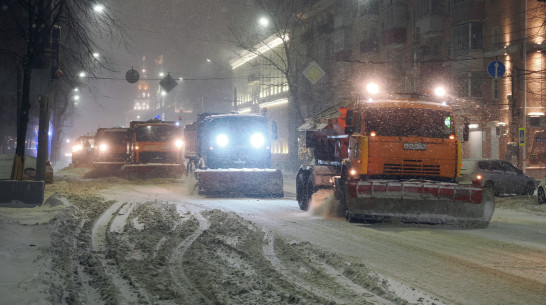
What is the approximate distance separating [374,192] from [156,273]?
5922mm

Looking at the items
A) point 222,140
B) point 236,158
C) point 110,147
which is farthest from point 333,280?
point 110,147

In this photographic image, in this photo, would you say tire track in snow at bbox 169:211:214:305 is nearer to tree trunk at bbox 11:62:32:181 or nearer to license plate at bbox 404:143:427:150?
license plate at bbox 404:143:427:150

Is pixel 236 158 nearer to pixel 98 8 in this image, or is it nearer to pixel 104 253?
pixel 98 8

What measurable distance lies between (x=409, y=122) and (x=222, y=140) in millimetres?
9591

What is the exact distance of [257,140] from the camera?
21.9 m

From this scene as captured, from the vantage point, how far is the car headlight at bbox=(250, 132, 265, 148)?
21.8 meters

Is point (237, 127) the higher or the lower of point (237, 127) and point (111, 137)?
the lower

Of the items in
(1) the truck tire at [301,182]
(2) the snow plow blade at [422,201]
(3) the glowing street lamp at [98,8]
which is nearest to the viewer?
(2) the snow plow blade at [422,201]

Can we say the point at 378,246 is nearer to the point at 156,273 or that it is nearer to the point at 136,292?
the point at 156,273

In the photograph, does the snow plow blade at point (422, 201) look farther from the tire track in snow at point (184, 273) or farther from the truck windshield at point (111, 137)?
the truck windshield at point (111, 137)

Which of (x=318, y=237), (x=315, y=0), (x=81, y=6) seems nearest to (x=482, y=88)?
(x=315, y=0)

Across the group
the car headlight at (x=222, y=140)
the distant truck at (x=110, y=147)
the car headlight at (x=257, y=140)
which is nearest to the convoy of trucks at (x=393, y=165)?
the car headlight at (x=257, y=140)

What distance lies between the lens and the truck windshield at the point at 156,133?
96.6 ft

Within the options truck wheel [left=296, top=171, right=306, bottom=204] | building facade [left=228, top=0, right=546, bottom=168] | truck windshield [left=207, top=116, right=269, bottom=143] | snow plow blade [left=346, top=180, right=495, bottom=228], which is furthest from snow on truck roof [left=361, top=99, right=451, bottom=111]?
building facade [left=228, top=0, right=546, bottom=168]
